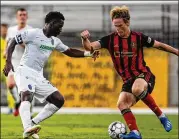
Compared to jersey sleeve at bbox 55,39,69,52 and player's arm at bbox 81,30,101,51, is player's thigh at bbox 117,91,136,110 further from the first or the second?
jersey sleeve at bbox 55,39,69,52

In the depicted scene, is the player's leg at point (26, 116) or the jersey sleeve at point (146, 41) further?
the jersey sleeve at point (146, 41)

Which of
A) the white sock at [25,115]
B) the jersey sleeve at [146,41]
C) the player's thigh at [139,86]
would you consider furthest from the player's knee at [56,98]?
the jersey sleeve at [146,41]

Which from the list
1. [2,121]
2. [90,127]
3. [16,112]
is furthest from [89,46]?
[16,112]

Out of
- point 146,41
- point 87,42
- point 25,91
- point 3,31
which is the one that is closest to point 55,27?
point 87,42

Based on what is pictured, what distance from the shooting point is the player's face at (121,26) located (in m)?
9.94

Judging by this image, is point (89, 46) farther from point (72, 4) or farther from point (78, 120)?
point (72, 4)

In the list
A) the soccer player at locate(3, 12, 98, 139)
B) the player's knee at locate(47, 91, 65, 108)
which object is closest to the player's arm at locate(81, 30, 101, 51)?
the soccer player at locate(3, 12, 98, 139)

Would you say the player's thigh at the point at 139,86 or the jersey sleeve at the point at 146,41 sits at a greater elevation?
the jersey sleeve at the point at 146,41

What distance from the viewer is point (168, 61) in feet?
63.2

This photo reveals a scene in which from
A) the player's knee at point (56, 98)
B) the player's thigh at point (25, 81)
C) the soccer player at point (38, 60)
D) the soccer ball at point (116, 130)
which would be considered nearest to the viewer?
the soccer ball at point (116, 130)

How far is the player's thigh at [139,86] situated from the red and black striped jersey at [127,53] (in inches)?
6.5

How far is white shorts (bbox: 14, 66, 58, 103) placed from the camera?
1030 centimetres

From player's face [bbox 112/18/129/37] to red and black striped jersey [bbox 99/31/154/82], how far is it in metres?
0.09

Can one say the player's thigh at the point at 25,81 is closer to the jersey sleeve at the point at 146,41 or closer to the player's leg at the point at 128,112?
the player's leg at the point at 128,112
